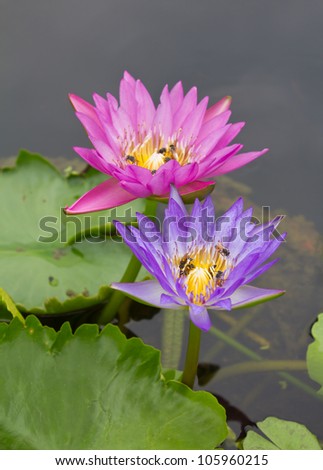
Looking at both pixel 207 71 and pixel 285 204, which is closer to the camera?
pixel 285 204

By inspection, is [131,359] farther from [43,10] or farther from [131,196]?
[43,10]

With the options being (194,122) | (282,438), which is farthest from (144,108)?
(282,438)

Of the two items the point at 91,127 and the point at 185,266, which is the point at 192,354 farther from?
the point at 91,127

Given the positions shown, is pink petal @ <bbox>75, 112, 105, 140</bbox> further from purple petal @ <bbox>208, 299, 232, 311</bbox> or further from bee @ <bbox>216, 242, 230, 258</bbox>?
purple petal @ <bbox>208, 299, 232, 311</bbox>

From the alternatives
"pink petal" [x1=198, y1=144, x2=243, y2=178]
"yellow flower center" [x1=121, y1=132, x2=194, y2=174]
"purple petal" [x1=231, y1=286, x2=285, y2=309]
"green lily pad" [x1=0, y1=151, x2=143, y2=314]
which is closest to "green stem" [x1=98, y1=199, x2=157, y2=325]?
"green lily pad" [x1=0, y1=151, x2=143, y2=314]

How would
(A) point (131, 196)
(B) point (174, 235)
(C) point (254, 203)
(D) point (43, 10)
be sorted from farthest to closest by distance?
(D) point (43, 10)
(C) point (254, 203)
(A) point (131, 196)
(B) point (174, 235)

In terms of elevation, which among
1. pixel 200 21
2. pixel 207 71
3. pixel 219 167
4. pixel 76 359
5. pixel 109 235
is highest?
pixel 200 21
